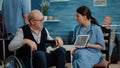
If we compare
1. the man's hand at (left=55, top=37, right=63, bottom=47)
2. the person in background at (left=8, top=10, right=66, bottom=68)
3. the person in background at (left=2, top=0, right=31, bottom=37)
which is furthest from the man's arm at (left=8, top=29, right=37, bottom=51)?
the person in background at (left=2, top=0, right=31, bottom=37)

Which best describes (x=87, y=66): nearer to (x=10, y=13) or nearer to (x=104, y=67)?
(x=104, y=67)

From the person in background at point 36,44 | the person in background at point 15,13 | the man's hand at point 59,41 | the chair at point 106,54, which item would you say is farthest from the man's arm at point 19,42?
the chair at point 106,54

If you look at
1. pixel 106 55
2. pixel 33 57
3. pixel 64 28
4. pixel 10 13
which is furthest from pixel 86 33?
pixel 64 28

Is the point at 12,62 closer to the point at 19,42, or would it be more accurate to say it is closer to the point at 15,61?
the point at 15,61

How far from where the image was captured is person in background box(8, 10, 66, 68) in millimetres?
3035

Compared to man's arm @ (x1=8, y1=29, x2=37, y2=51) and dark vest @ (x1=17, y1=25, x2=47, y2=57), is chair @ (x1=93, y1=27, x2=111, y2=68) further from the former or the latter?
man's arm @ (x1=8, y1=29, x2=37, y2=51)

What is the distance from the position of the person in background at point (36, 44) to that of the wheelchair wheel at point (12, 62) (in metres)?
0.10

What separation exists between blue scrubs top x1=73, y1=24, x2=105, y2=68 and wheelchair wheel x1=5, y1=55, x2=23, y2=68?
682 mm

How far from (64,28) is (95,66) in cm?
363

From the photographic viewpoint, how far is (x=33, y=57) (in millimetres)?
3107

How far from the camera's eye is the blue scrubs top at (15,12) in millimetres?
3740

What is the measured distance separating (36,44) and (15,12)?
718 mm

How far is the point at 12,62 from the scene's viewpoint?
→ 3.17 metres

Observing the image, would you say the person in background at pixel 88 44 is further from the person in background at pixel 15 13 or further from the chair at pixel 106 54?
the person in background at pixel 15 13
